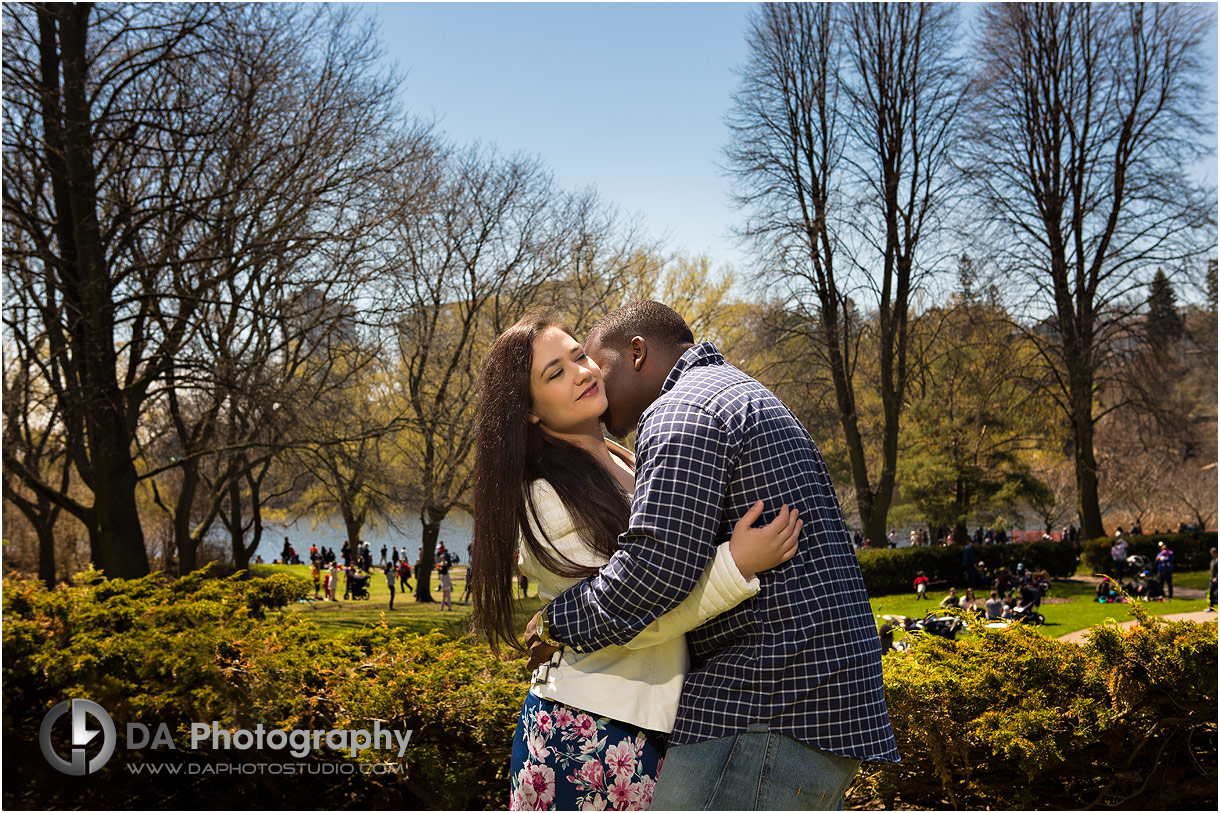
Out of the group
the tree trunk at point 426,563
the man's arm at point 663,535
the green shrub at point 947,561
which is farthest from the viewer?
the tree trunk at point 426,563

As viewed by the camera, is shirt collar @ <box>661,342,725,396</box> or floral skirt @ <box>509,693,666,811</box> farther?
shirt collar @ <box>661,342,725,396</box>

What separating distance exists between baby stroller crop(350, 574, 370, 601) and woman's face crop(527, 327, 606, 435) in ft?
89.1

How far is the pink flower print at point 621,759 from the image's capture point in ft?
7.84

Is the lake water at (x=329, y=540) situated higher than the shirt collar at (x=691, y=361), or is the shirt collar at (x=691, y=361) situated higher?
the shirt collar at (x=691, y=361)

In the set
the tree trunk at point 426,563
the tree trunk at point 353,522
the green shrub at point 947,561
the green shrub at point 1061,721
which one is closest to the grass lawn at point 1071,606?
the green shrub at point 947,561

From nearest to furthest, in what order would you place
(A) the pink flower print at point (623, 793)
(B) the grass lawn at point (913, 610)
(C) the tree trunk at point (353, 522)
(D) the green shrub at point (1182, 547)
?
1. (A) the pink flower print at point (623, 793)
2. (B) the grass lawn at point (913, 610)
3. (C) the tree trunk at point (353, 522)
4. (D) the green shrub at point (1182, 547)

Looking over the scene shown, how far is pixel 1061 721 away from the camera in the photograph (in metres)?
4.96

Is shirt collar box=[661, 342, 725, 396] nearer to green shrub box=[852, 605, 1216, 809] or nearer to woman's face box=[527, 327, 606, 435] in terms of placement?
woman's face box=[527, 327, 606, 435]

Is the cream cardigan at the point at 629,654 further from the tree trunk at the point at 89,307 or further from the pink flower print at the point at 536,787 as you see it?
the tree trunk at the point at 89,307

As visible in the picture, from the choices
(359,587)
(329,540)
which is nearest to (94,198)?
(359,587)

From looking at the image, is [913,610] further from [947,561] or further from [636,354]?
[636,354]

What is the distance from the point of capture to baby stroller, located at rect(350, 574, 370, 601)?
28.3 metres

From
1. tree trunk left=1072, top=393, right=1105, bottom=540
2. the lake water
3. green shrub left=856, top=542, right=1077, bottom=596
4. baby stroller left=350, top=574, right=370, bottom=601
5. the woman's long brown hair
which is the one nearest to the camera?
the woman's long brown hair

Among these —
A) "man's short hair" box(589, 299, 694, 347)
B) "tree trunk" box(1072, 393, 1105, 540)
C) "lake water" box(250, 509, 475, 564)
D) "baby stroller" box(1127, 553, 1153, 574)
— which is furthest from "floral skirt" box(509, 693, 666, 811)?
"lake water" box(250, 509, 475, 564)
